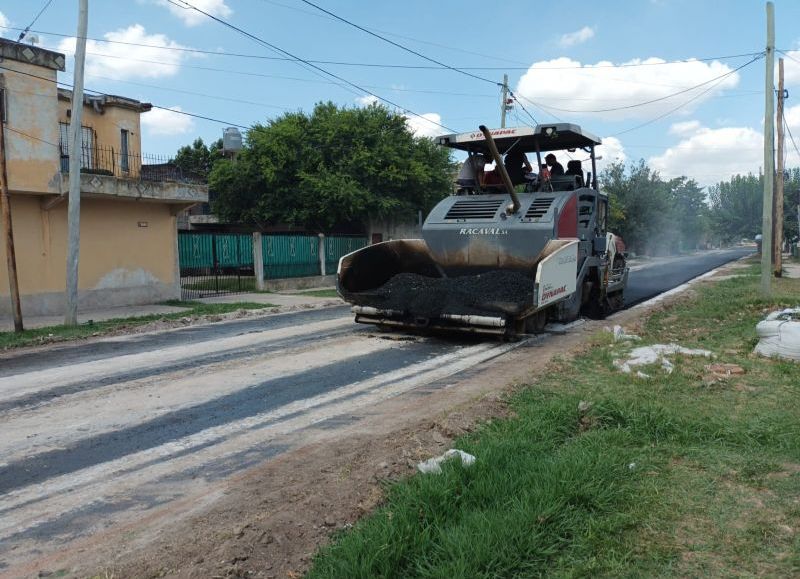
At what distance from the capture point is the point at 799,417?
4.86 metres

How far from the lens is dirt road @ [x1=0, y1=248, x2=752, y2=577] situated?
323 centimetres

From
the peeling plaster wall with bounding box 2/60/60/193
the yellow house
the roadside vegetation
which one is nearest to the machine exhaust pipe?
the yellow house

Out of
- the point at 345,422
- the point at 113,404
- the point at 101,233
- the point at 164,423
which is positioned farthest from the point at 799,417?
the point at 101,233

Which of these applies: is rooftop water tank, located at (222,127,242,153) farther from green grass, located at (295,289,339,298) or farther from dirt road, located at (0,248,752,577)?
dirt road, located at (0,248,752,577)

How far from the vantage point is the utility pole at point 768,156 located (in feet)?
47.2

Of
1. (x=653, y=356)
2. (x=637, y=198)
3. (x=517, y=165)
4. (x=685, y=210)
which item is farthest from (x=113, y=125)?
(x=685, y=210)

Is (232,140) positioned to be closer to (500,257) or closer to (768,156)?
(768,156)

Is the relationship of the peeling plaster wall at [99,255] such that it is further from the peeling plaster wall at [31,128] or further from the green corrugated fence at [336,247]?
the green corrugated fence at [336,247]

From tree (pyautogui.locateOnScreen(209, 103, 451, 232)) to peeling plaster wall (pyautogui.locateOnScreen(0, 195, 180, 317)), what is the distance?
799cm

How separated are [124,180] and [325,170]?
10.4 m

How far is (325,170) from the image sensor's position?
25.4 meters

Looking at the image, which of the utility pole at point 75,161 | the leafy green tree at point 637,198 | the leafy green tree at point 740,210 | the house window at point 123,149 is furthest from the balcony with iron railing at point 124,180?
the leafy green tree at point 740,210

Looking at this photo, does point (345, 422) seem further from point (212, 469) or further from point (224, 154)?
point (224, 154)

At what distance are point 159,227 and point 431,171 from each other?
13296 millimetres
